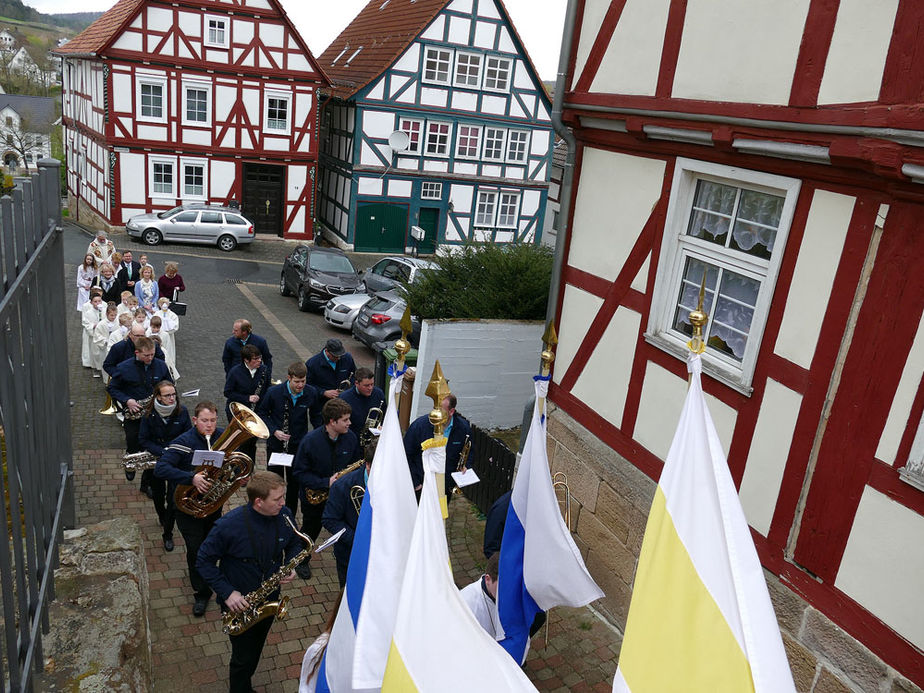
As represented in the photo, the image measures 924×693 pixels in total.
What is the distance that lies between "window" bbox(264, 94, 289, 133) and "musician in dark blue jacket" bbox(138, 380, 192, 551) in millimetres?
22707

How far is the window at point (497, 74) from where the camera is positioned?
2827 centimetres

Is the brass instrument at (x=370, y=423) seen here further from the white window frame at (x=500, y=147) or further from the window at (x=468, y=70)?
the white window frame at (x=500, y=147)

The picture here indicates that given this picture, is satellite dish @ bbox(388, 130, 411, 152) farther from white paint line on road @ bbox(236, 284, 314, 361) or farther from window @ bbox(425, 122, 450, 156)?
white paint line on road @ bbox(236, 284, 314, 361)

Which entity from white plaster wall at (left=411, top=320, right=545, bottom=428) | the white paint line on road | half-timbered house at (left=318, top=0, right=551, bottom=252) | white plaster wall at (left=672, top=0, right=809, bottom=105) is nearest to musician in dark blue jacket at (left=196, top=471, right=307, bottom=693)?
white plaster wall at (left=672, top=0, right=809, bottom=105)

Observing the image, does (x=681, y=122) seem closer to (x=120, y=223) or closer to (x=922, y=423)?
(x=922, y=423)

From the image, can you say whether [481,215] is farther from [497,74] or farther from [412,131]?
[497,74]

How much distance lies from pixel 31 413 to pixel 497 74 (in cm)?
2730

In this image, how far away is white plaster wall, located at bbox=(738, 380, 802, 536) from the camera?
17.2 ft

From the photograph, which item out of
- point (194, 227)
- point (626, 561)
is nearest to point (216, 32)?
point (194, 227)

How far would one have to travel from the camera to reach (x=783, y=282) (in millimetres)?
5285

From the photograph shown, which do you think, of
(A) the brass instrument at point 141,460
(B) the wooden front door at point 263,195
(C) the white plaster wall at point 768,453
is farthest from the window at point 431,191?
(C) the white plaster wall at point 768,453

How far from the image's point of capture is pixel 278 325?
55.6 feet

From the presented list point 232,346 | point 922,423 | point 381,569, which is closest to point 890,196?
point 922,423

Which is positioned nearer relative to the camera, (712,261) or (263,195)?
(712,261)
